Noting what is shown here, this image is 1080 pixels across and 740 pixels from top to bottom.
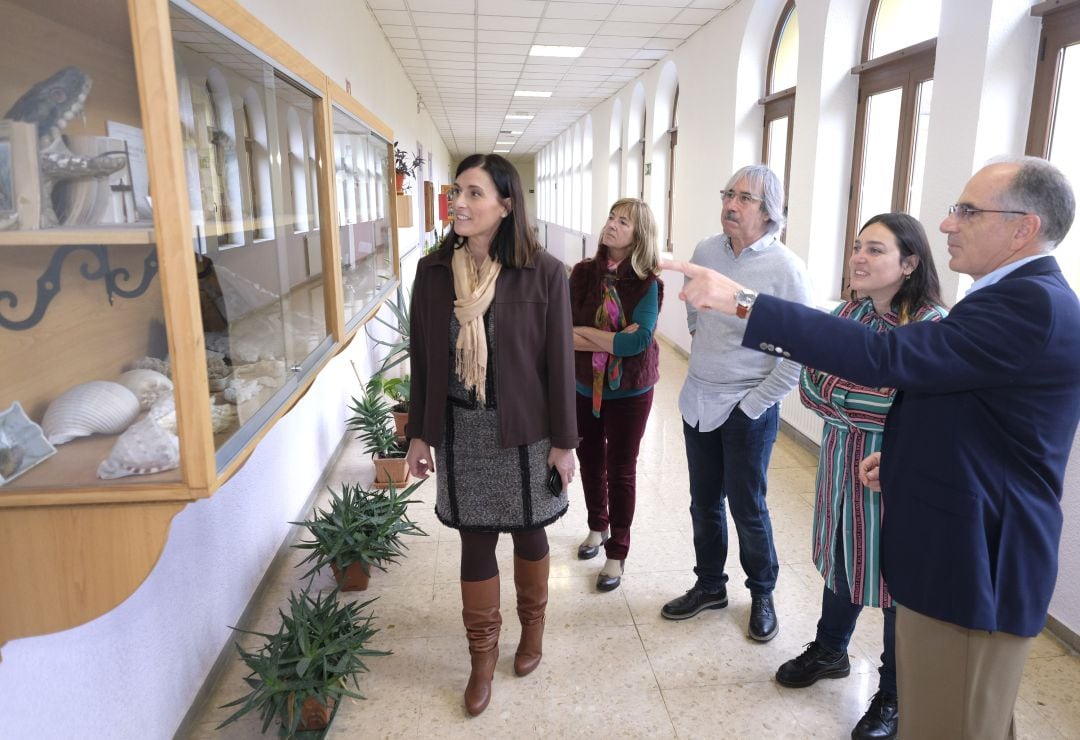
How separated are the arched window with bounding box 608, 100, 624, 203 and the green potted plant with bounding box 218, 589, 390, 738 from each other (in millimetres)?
9937

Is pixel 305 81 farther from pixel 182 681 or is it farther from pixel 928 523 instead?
pixel 928 523

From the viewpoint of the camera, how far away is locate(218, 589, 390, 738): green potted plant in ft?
6.43

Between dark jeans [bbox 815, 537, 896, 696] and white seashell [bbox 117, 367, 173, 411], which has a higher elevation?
white seashell [bbox 117, 367, 173, 411]

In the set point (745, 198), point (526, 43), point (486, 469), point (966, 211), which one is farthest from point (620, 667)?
point (526, 43)

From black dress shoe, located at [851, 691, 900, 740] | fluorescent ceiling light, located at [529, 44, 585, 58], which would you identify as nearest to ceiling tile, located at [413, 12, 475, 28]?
fluorescent ceiling light, located at [529, 44, 585, 58]

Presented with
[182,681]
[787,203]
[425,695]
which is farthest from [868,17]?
[182,681]

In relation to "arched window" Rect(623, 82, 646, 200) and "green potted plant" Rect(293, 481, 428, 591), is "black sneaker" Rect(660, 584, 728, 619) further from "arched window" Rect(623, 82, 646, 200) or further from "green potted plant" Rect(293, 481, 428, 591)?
"arched window" Rect(623, 82, 646, 200)

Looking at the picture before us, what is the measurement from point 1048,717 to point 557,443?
1759 mm

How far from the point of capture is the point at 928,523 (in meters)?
1.40

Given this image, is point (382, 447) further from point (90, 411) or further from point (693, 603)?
point (90, 411)

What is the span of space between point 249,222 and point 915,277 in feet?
5.79

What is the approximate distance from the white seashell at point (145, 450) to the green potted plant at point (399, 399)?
2.97m

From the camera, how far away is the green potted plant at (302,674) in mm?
1961

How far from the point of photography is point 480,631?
215 cm
